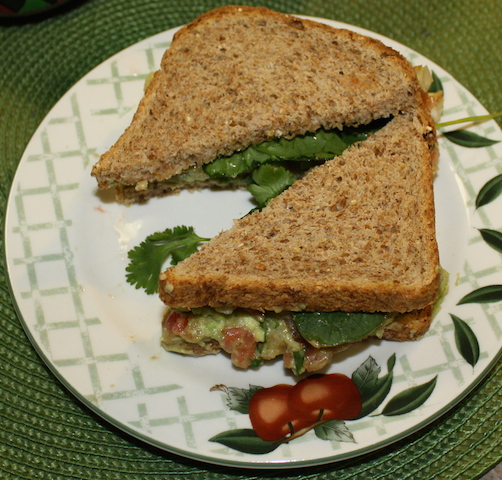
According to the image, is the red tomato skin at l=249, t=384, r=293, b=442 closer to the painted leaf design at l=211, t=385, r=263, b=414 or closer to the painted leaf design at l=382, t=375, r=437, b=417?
the painted leaf design at l=211, t=385, r=263, b=414

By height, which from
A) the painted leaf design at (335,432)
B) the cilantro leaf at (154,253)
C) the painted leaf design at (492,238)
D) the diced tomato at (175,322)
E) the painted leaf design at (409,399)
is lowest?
the painted leaf design at (335,432)

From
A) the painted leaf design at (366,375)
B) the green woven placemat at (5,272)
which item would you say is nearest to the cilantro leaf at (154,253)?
the green woven placemat at (5,272)

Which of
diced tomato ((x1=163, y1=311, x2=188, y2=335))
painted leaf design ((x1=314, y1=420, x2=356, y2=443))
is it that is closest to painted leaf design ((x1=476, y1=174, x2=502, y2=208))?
painted leaf design ((x1=314, y1=420, x2=356, y2=443))

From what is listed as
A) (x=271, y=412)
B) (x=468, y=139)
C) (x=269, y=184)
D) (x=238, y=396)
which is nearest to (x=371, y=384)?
(x=271, y=412)

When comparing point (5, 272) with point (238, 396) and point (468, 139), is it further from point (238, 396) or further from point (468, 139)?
point (468, 139)

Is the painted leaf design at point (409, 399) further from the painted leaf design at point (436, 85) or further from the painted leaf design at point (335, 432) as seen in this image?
the painted leaf design at point (436, 85)

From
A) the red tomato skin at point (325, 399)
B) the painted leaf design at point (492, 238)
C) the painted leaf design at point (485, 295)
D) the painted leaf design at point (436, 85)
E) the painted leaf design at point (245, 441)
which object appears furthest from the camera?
the painted leaf design at point (436, 85)
